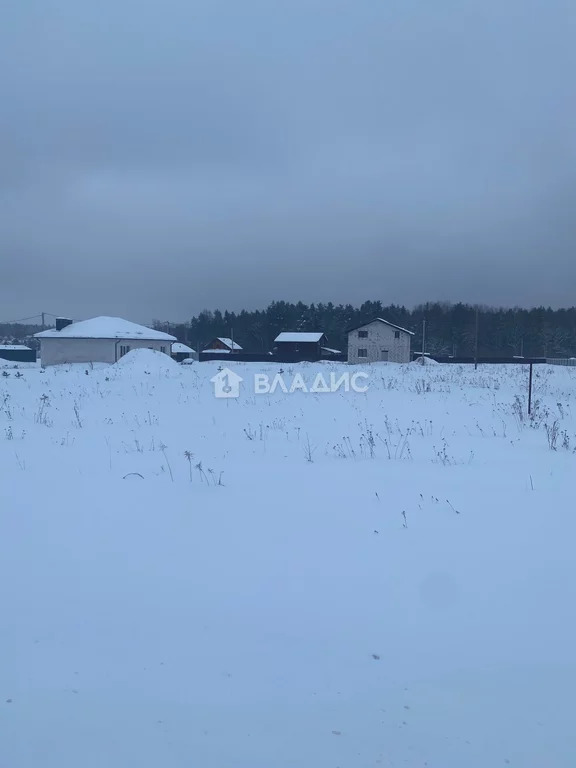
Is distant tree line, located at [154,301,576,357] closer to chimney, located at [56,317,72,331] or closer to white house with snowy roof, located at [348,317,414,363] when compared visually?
white house with snowy roof, located at [348,317,414,363]

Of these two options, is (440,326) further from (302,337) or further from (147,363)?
(147,363)

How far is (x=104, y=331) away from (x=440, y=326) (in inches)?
2097

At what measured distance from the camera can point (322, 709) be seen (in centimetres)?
264

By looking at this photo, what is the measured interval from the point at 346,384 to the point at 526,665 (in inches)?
688

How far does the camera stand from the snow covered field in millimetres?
2473

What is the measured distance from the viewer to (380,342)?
2142 inches

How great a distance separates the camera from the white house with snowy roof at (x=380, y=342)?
178 ft

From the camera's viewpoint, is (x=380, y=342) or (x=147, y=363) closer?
(x=147, y=363)

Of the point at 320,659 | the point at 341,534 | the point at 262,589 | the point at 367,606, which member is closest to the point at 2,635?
the point at 262,589

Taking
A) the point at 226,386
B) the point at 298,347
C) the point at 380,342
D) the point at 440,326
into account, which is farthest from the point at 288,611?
the point at 440,326

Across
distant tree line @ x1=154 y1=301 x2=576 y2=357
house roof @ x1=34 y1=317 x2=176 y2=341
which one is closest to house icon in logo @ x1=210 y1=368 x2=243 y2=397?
house roof @ x1=34 y1=317 x2=176 y2=341

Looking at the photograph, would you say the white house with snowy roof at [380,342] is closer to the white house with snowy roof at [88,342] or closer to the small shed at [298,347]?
the small shed at [298,347]

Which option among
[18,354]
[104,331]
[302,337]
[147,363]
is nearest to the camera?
[147,363]

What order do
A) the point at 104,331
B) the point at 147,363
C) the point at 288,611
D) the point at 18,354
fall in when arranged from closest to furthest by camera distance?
the point at 288,611, the point at 147,363, the point at 104,331, the point at 18,354
